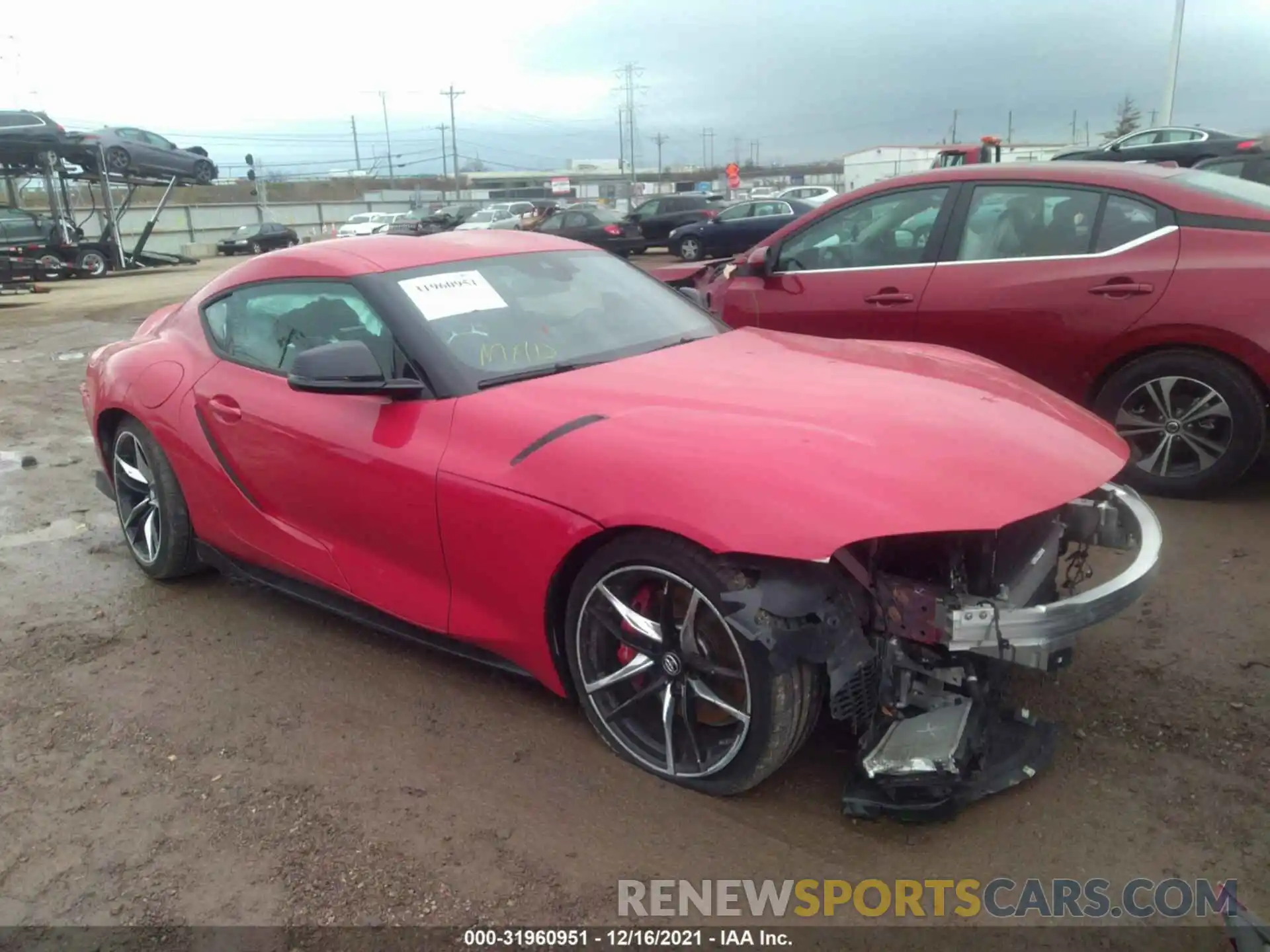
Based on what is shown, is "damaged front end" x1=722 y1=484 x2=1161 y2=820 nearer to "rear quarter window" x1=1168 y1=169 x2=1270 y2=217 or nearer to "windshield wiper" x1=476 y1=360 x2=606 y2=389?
"windshield wiper" x1=476 y1=360 x2=606 y2=389

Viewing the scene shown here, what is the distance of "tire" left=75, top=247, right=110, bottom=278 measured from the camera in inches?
973

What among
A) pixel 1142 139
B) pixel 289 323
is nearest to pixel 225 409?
pixel 289 323

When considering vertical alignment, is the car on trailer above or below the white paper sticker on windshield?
above

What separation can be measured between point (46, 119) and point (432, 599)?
2666cm

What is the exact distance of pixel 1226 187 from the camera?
4.73 m

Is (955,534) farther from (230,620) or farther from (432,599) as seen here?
(230,620)

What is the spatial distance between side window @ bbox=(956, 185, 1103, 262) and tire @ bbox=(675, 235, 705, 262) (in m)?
16.7

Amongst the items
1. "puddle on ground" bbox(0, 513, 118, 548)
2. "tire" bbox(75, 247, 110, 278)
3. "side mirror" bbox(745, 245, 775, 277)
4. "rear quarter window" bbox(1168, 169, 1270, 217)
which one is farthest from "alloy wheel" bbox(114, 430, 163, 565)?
"tire" bbox(75, 247, 110, 278)

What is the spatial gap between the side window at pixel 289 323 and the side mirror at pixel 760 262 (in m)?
2.90

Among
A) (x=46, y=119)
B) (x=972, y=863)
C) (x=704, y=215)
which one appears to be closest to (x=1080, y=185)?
(x=972, y=863)

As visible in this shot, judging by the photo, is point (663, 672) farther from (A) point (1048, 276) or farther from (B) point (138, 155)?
(B) point (138, 155)

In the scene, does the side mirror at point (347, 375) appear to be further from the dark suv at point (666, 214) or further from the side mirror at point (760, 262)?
the dark suv at point (666, 214)

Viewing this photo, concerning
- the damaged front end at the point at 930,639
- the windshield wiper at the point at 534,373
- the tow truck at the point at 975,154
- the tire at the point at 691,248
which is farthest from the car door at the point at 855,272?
the tire at the point at 691,248

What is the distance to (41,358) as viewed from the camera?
35.9ft
